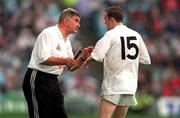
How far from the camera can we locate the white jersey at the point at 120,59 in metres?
12.2

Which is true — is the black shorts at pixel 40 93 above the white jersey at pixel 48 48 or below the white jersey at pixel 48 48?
below

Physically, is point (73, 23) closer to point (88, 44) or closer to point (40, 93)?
point (40, 93)

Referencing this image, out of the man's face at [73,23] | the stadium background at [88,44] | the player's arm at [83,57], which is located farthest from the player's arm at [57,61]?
the stadium background at [88,44]

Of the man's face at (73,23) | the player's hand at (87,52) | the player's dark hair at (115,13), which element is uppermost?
the player's dark hair at (115,13)

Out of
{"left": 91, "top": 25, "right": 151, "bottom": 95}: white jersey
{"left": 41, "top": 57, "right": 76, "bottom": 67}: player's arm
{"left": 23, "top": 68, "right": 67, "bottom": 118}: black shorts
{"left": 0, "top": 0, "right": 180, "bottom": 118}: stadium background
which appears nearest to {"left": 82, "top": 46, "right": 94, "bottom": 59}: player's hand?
{"left": 91, "top": 25, "right": 151, "bottom": 95}: white jersey

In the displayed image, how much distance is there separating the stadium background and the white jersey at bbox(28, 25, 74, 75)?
23.4ft

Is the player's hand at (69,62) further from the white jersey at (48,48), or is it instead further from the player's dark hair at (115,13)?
the player's dark hair at (115,13)

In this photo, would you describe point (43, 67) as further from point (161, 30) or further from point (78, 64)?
point (161, 30)

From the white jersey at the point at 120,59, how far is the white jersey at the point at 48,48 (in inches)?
21.1

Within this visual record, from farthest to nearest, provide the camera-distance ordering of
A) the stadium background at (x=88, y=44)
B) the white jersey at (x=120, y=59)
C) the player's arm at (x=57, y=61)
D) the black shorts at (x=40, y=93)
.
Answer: the stadium background at (x=88, y=44) → the black shorts at (x=40, y=93) → the white jersey at (x=120, y=59) → the player's arm at (x=57, y=61)

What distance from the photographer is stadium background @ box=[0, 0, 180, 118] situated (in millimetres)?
20906

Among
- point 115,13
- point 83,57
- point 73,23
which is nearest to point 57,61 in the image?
point 83,57

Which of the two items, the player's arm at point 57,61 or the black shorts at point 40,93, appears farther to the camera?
the black shorts at point 40,93

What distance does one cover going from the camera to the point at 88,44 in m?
23.1
